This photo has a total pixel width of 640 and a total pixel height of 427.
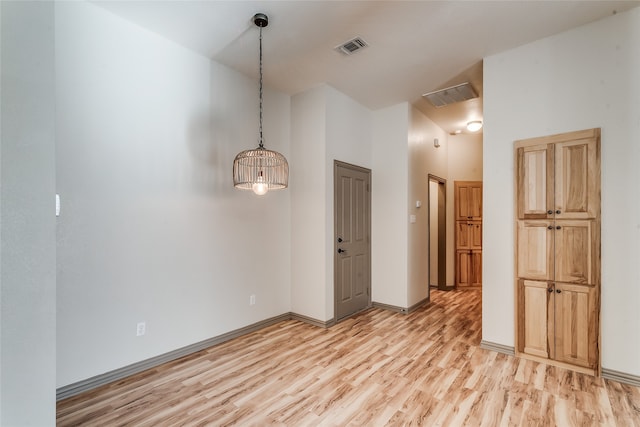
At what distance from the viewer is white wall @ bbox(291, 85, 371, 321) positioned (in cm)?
398

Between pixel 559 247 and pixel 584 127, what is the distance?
3.69 ft

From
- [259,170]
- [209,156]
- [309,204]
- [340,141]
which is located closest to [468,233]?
[340,141]

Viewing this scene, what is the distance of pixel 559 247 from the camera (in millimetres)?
2863

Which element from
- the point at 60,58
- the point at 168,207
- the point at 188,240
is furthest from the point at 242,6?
the point at 188,240

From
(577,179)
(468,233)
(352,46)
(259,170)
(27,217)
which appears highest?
(352,46)

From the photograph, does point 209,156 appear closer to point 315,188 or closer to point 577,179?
point 315,188

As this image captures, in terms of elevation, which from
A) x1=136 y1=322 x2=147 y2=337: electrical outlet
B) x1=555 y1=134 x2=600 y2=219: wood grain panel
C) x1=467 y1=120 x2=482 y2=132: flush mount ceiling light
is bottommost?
x1=136 y1=322 x2=147 y2=337: electrical outlet

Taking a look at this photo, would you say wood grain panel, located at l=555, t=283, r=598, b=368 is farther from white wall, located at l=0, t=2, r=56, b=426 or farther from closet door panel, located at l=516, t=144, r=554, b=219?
white wall, located at l=0, t=2, r=56, b=426

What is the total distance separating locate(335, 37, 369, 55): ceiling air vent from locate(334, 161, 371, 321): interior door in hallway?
139 centimetres

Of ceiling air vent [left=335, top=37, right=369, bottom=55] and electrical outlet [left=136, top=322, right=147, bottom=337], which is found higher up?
ceiling air vent [left=335, top=37, right=369, bottom=55]

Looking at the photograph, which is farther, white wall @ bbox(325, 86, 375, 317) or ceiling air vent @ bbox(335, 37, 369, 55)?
white wall @ bbox(325, 86, 375, 317)

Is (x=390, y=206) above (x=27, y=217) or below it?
above

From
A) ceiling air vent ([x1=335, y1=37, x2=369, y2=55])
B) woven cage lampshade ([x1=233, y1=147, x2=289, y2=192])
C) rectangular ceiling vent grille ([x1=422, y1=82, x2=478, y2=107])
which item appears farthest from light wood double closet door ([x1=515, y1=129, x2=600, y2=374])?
woven cage lampshade ([x1=233, y1=147, x2=289, y2=192])

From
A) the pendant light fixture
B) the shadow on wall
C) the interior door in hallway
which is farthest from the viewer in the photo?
the interior door in hallway
